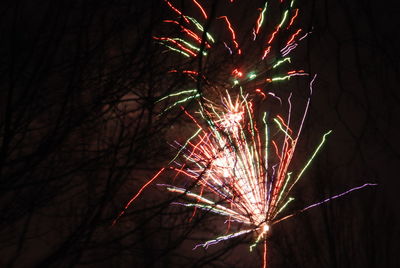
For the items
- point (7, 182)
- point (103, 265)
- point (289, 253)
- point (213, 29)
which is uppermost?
point (213, 29)

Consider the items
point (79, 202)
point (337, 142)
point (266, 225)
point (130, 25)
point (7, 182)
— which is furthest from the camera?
point (337, 142)

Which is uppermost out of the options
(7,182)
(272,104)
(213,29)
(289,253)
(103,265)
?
(213,29)

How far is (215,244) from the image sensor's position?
9.17 meters

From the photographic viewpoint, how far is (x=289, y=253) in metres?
7.60

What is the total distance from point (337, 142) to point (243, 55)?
7.67 ft

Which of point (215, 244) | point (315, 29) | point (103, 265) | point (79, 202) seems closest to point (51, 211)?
point (79, 202)

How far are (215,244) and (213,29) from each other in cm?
362

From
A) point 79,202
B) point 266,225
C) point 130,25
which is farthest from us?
point 266,225

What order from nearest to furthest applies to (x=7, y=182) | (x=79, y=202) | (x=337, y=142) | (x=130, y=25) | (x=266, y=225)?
1. (x=7, y=182)
2. (x=130, y=25)
3. (x=79, y=202)
4. (x=266, y=225)
5. (x=337, y=142)

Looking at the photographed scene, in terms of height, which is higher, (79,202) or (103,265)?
(79,202)

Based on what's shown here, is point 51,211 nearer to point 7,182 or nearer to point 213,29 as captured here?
point 7,182

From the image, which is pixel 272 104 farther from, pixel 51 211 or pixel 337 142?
pixel 51 211

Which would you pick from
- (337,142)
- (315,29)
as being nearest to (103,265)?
(337,142)

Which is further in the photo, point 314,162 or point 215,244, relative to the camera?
point 215,244
